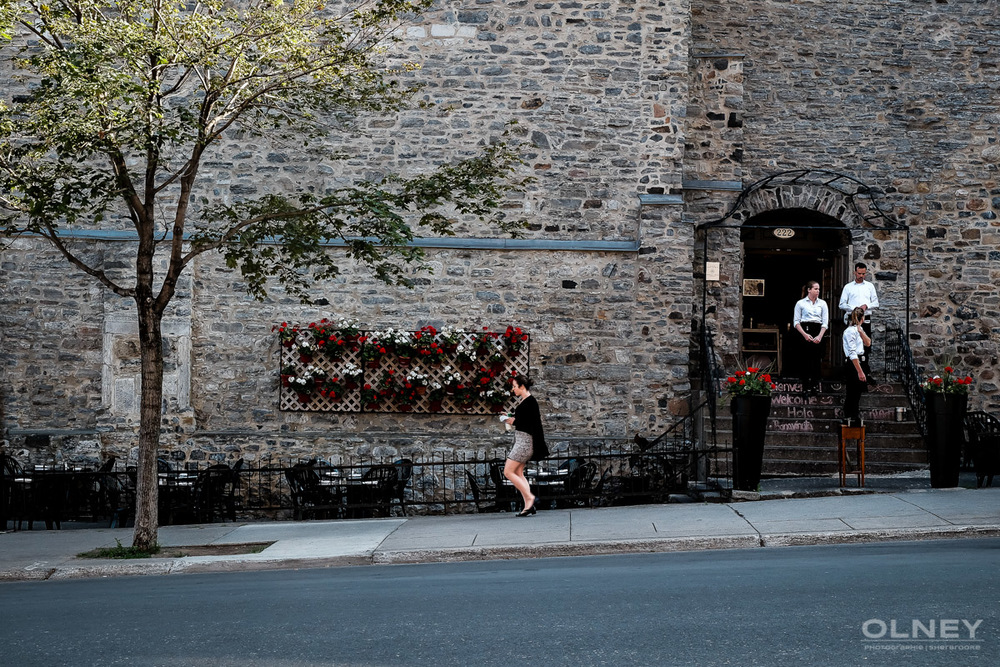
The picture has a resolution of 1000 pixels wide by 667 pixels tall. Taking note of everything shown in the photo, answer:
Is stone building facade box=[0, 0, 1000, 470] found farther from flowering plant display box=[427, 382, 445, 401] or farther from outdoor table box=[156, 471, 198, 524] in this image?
outdoor table box=[156, 471, 198, 524]

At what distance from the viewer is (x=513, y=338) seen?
15.6 meters

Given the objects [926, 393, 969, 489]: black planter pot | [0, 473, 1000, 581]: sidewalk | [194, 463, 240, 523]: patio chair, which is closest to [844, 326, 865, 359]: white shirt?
[926, 393, 969, 489]: black planter pot

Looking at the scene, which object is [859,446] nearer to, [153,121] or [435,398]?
[435,398]

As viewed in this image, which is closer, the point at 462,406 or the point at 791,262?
the point at 462,406

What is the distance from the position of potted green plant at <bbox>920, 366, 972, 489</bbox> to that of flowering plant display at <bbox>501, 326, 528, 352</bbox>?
19.2 ft

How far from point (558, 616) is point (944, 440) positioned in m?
7.77

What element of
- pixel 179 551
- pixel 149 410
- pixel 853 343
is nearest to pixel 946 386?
pixel 853 343

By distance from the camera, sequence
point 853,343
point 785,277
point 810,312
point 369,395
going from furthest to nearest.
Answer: point 785,277, point 369,395, point 810,312, point 853,343

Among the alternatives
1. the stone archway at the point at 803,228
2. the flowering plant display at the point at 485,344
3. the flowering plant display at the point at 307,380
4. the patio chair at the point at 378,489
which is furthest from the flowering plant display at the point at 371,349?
the stone archway at the point at 803,228

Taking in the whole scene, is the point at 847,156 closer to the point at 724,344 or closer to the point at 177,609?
the point at 724,344

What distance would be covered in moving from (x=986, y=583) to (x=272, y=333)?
1139cm

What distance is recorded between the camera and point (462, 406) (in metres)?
15.6

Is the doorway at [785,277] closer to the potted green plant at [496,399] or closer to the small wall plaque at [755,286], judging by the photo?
the small wall plaque at [755,286]

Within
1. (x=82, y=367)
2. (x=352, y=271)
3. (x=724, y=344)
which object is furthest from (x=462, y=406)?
(x=82, y=367)
